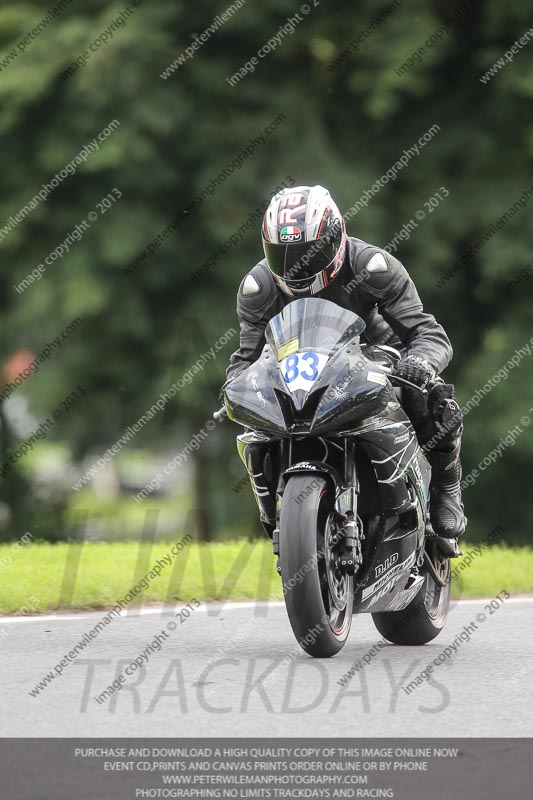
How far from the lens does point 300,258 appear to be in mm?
6512

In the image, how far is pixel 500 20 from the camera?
44.6 ft

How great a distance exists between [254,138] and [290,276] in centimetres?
729

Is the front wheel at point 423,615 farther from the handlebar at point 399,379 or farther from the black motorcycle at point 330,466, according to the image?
the handlebar at point 399,379

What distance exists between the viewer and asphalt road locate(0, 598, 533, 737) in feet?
16.3

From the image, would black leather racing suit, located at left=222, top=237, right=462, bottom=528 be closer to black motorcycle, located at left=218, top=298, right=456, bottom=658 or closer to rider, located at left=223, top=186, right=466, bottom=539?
rider, located at left=223, top=186, right=466, bottom=539

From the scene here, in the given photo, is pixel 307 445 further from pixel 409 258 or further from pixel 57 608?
pixel 409 258

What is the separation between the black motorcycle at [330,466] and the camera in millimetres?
5957

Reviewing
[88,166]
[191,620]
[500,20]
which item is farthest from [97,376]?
[191,620]

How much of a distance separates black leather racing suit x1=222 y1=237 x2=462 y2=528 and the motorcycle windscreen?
36 centimetres

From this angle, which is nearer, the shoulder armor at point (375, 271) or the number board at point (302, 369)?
the number board at point (302, 369)

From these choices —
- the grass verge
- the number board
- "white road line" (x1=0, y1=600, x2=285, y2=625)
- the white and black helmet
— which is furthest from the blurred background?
the number board
